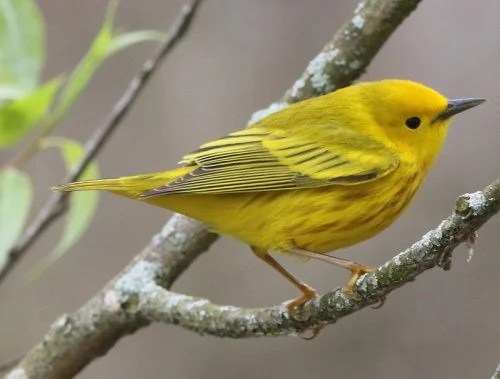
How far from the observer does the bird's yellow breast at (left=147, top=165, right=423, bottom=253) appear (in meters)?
2.19

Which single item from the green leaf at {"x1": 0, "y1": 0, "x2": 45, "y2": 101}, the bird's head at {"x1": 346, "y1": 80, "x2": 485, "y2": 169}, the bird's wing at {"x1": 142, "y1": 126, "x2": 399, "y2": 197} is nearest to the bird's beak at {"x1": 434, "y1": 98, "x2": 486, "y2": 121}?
the bird's head at {"x1": 346, "y1": 80, "x2": 485, "y2": 169}

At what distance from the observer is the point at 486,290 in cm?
410

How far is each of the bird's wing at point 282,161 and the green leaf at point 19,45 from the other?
461 millimetres

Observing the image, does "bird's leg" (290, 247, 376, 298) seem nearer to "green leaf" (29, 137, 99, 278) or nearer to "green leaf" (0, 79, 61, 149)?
"green leaf" (29, 137, 99, 278)

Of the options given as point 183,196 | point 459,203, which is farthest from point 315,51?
point 459,203

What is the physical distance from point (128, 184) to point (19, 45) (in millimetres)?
459

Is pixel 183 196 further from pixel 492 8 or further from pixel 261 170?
pixel 492 8

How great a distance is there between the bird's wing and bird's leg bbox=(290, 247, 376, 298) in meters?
0.18

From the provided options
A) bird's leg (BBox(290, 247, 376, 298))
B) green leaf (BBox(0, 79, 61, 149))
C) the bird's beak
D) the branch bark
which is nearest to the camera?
bird's leg (BBox(290, 247, 376, 298))

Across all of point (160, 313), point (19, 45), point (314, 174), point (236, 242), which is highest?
point (236, 242)

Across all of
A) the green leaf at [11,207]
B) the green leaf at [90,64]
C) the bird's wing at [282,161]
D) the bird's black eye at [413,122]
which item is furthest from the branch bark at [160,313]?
the bird's black eye at [413,122]

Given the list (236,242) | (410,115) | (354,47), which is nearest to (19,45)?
(354,47)

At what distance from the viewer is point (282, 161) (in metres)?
2.37

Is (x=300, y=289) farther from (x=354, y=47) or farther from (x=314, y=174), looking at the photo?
(x=354, y=47)
